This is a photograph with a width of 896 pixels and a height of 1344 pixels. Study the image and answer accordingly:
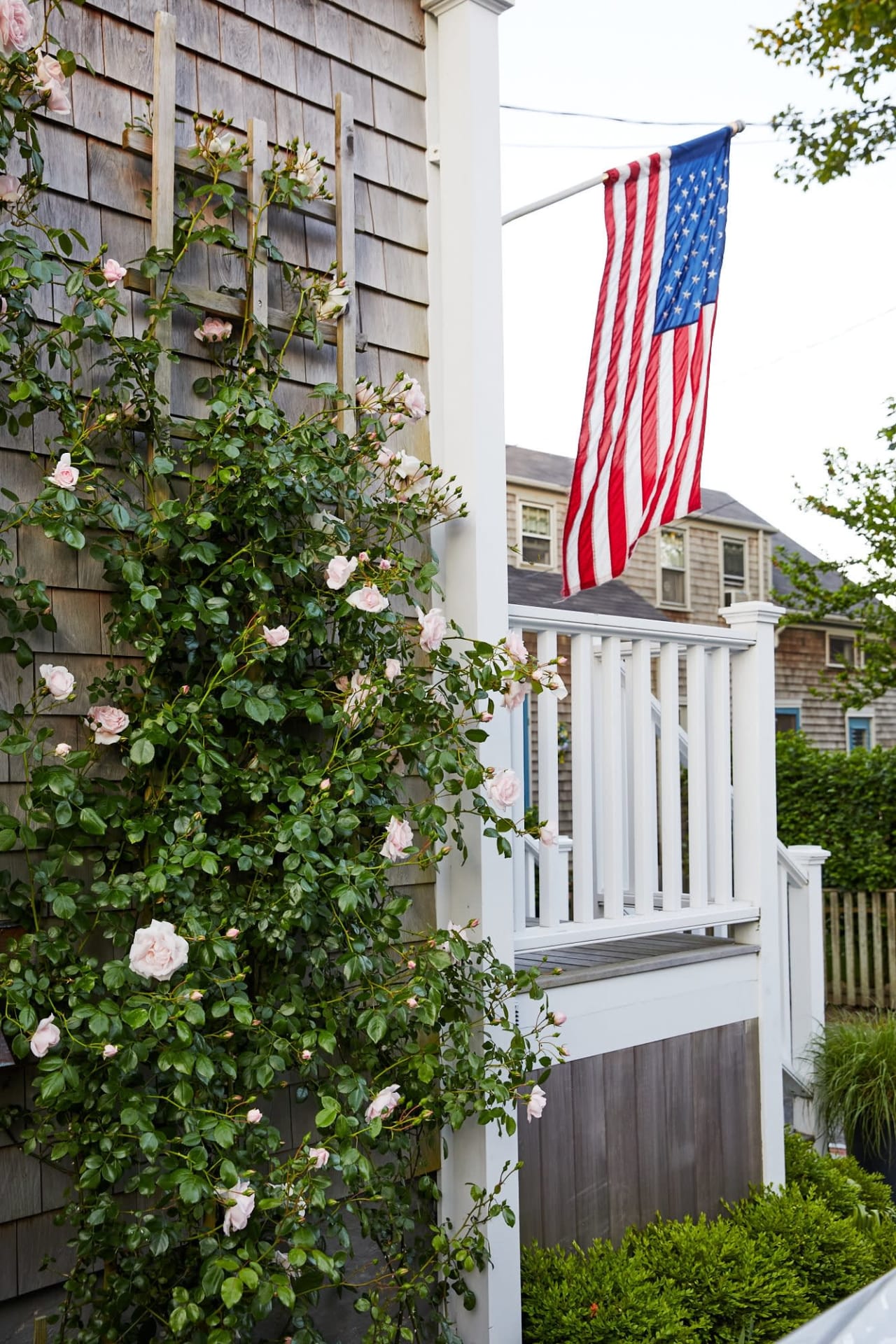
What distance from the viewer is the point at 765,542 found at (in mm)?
16922

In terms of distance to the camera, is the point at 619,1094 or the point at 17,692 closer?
the point at 17,692

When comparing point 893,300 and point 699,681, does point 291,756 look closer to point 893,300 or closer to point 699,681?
point 699,681

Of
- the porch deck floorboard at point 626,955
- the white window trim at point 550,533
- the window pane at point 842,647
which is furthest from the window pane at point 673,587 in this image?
the porch deck floorboard at point 626,955

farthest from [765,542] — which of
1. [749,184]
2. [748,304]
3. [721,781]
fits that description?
[721,781]

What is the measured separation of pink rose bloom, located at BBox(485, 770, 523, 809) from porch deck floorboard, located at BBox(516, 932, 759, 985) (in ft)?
1.75

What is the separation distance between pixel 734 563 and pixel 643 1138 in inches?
554

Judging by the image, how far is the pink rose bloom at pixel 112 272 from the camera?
217cm

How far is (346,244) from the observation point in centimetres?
279

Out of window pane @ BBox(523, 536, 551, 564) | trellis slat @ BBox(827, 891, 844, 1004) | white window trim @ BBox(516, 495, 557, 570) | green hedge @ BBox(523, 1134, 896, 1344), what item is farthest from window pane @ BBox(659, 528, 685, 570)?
green hedge @ BBox(523, 1134, 896, 1344)

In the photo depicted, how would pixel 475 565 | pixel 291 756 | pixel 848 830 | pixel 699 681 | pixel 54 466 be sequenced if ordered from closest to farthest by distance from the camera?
pixel 54 466
pixel 291 756
pixel 475 565
pixel 699 681
pixel 848 830

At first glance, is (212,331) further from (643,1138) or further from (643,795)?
(643,1138)

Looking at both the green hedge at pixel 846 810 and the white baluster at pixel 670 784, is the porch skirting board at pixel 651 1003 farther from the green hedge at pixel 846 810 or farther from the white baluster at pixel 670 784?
the green hedge at pixel 846 810

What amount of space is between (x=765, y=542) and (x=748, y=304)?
336 centimetres

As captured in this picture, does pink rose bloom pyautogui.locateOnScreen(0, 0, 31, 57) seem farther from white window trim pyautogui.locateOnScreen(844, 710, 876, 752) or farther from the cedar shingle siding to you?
white window trim pyautogui.locateOnScreen(844, 710, 876, 752)
